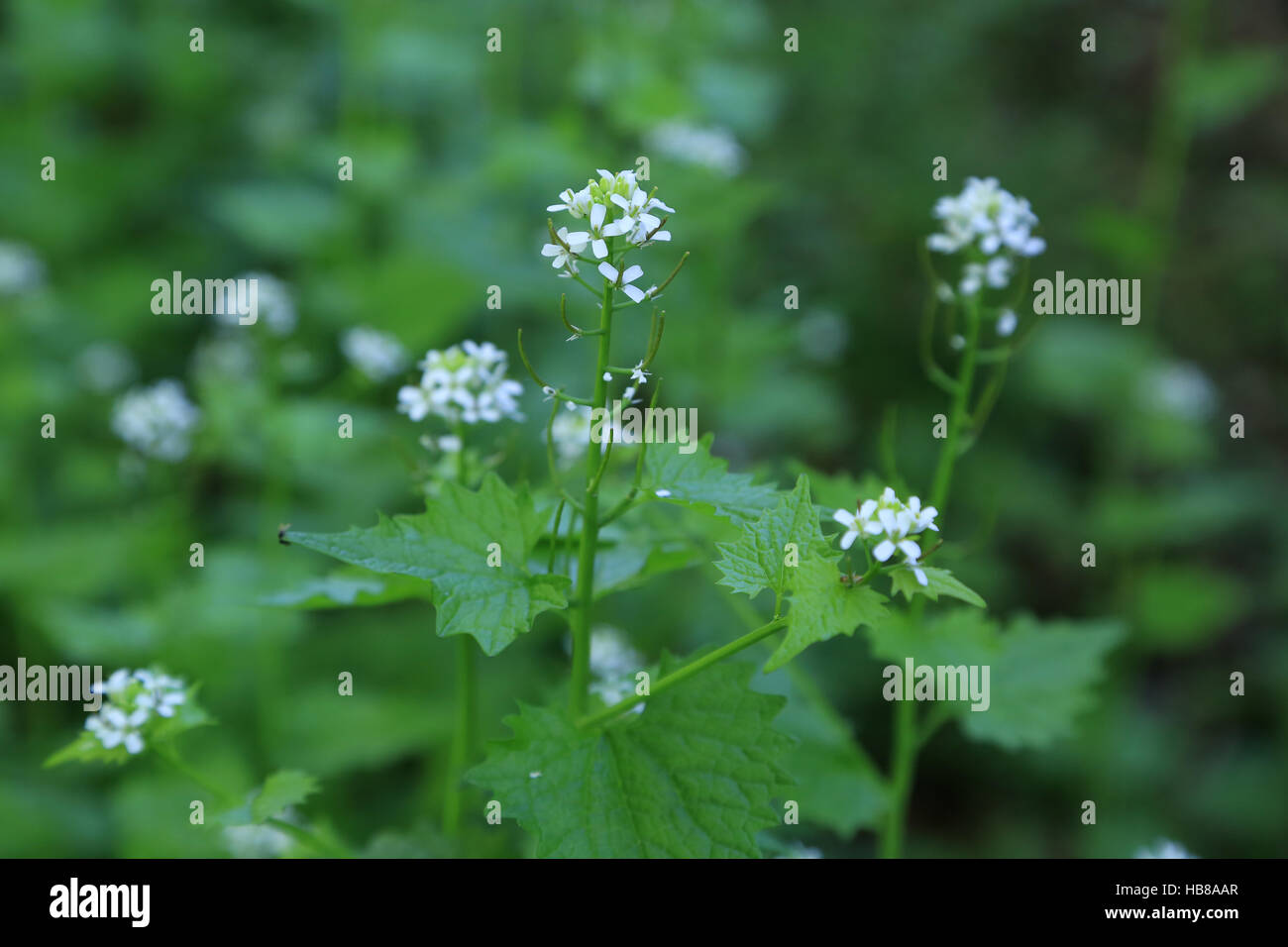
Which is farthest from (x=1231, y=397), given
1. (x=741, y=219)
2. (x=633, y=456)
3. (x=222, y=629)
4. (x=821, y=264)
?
(x=222, y=629)

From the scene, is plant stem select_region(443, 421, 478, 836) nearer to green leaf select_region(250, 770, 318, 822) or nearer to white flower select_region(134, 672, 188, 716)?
green leaf select_region(250, 770, 318, 822)

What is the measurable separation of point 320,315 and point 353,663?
5.97 feet

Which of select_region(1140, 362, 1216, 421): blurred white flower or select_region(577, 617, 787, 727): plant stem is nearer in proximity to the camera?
select_region(577, 617, 787, 727): plant stem

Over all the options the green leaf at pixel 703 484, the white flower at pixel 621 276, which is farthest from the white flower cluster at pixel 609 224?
the green leaf at pixel 703 484

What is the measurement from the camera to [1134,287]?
229 inches

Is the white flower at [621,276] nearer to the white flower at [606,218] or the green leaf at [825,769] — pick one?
the white flower at [606,218]

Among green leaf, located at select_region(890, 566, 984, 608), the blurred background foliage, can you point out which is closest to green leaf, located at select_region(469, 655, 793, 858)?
green leaf, located at select_region(890, 566, 984, 608)

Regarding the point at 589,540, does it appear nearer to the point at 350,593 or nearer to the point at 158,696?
the point at 350,593

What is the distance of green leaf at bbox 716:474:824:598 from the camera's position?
70.0 inches

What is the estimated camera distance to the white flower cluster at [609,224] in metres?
1.78

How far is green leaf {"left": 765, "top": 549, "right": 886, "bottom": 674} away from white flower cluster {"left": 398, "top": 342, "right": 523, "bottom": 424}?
78cm

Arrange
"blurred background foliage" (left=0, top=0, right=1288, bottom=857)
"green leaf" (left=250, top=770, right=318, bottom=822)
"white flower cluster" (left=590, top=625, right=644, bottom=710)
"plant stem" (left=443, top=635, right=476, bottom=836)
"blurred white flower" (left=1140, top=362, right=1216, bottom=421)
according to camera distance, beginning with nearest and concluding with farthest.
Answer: "green leaf" (left=250, top=770, right=318, bottom=822), "plant stem" (left=443, top=635, right=476, bottom=836), "white flower cluster" (left=590, top=625, right=644, bottom=710), "blurred background foliage" (left=0, top=0, right=1288, bottom=857), "blurred white flower" (left=1140, top=362, right=1216, bottom=421)

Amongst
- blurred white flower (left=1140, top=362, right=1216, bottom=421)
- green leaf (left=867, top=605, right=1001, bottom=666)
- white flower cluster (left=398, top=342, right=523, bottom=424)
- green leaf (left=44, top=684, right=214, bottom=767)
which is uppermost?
blurred white flower (left=1140, top=362, right=1216, bottom=421)

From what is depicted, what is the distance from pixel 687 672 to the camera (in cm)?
190
